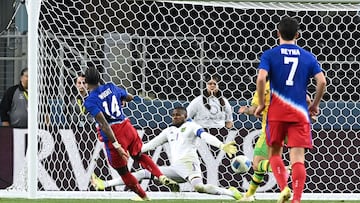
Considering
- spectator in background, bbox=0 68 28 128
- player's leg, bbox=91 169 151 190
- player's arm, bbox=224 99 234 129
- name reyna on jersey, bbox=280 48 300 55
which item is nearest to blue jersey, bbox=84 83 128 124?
player's leg, bbox=91 169 151 190

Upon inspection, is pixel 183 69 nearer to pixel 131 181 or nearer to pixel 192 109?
pixel 192 109

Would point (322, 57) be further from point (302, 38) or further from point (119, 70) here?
point (119, 70)

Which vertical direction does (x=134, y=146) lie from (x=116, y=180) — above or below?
above

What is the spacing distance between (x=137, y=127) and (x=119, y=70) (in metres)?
0.75

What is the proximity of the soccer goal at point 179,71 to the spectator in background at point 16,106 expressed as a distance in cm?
84

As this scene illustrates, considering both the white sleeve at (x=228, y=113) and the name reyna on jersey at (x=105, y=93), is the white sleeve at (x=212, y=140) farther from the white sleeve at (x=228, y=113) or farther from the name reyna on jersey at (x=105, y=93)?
the white sleeve at (x=228, y=113)

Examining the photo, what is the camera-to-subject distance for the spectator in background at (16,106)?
13.4 meters

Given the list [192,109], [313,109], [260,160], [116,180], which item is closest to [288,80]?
[313,109]

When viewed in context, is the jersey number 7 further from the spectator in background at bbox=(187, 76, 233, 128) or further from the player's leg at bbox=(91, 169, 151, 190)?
the spectator in background at bbox=(187, 76, 233, 128)

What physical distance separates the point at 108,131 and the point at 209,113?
2.32m

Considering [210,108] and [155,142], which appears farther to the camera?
[210,108]

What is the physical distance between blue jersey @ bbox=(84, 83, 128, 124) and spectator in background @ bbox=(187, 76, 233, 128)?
1594mm

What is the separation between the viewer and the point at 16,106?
528 inches

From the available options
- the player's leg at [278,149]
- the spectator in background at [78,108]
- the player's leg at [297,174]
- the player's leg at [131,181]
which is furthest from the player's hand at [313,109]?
the spectator in background at [78,108]
